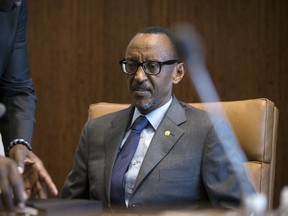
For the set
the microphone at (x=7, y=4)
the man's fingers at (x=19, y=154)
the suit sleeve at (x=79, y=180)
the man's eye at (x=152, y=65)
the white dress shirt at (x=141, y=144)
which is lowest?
the suit sleeve at (x=79, y=180)

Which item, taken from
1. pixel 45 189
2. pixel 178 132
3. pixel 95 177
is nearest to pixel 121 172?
pixel 95 177

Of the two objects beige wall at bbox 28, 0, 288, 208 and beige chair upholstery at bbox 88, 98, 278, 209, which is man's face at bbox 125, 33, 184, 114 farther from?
beige wall at bbox 28, 0, 288, 208

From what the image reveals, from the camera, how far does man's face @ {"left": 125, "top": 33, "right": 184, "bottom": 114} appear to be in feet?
7.55

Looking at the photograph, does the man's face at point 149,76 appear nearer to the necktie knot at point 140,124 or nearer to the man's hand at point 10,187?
the necktie knot at point 140,124

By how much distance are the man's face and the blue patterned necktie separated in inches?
2.8

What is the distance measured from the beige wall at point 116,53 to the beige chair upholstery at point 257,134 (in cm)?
114

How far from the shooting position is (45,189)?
154 cm

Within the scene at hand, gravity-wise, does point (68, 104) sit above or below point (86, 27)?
below

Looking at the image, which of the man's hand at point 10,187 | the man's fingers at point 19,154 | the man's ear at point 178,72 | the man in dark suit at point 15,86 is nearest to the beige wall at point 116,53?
the man's ear at point 178,72

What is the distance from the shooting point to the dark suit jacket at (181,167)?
209 centimetres

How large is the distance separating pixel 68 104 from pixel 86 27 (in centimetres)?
50

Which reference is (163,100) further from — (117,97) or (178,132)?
(117,97)

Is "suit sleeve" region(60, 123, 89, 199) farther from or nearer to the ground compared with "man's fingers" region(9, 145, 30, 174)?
nearer to the ground

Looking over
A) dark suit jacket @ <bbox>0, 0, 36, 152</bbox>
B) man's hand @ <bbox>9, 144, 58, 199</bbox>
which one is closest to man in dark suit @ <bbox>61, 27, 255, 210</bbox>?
dark suit jacket @ <bbox>0, 0, 36, 152</bbox>
